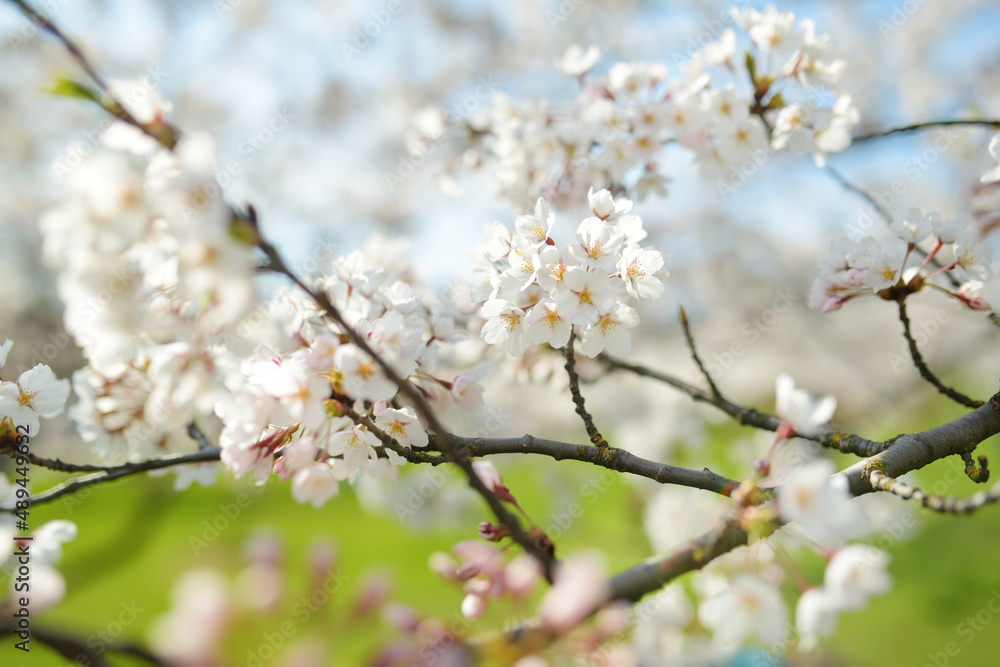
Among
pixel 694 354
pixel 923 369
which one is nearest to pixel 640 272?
pixel 694 354

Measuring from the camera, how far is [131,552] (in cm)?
352

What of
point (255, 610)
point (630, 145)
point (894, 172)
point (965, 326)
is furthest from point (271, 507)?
point (894, 172)

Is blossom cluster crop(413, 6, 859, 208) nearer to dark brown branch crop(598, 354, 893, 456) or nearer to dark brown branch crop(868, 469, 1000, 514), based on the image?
dark brown branch crop(598, 354, 893, 456)

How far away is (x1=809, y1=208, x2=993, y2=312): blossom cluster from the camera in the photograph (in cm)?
98

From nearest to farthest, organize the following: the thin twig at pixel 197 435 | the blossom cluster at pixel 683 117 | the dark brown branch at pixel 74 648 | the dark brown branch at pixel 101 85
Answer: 1. the dark brown branch at pixel 74 648
2. the dark brown branch at pixel 101 85
3. the thin twig at pixel 197 435
4. the blossom cluster at pixel 683 117

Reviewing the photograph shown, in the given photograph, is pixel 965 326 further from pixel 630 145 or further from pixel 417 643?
pixel 417 643

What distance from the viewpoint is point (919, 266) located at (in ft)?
3.26

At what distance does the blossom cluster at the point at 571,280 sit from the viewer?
831mm

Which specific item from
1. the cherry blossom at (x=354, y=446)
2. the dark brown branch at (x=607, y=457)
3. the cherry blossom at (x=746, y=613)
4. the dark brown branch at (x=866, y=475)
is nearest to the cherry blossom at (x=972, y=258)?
the dark brown branch at (x=866, y=475)

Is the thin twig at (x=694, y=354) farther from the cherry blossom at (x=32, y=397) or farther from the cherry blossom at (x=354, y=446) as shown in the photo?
the cherry blossom at (x=32, y=397)

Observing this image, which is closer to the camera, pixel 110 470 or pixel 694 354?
pixel 110 470

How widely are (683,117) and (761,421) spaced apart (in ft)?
2.44

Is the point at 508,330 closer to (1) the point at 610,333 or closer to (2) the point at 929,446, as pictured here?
(1) the point at 610,333

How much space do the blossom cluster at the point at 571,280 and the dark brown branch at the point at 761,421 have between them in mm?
299
